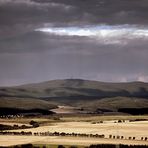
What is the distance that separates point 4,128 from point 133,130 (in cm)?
5640

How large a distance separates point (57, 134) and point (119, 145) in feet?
146

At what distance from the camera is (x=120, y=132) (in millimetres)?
168125

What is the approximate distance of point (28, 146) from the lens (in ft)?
400

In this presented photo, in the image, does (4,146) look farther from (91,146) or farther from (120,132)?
(120,132)

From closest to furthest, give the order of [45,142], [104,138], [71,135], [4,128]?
[45,142], [104,138], [71,135], [4,128]

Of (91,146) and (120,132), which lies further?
(120,132)

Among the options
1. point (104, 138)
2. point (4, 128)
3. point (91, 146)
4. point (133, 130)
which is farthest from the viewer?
point (4, 128)

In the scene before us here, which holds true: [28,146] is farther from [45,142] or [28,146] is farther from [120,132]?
[120,132]

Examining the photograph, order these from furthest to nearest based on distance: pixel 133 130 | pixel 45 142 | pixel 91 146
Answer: pixel 133 130 < pixel 45 142 < pixel 91 146

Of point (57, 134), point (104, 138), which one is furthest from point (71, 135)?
point (104, 138)

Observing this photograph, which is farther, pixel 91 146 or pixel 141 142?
pixel 141 142

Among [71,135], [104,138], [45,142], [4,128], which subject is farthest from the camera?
[4,128]

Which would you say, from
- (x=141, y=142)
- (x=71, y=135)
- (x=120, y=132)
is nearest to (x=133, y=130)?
(x=120, y=132)

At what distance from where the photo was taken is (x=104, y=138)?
14650 cm
